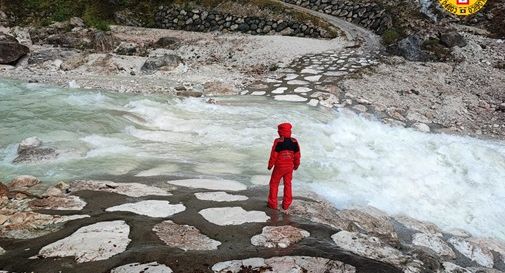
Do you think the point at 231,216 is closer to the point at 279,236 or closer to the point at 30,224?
the point at 279,236

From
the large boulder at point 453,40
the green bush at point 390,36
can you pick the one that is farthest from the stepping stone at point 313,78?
the large boulder at point 453,40

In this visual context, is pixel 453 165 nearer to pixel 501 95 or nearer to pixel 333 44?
pixel 501 95

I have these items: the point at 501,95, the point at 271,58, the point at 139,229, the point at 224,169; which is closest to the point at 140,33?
the point at 271,58

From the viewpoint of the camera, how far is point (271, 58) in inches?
576

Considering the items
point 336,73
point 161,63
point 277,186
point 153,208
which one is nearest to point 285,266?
point 277,186

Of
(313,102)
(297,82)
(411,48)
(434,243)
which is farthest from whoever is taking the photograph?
(411,48)

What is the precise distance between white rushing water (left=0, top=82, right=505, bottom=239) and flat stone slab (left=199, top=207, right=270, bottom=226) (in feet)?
5.20

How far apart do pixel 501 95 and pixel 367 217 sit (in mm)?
8199

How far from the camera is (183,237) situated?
13.7 ft

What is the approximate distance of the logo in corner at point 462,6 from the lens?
16.2m

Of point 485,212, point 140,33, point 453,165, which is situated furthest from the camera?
point 140,33

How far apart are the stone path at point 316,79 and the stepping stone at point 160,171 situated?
5.10 m

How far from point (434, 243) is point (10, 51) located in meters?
13.3

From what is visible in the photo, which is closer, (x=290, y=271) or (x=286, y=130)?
(x=290, y=271)
